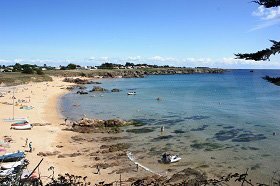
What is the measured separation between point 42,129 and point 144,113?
21249 millimetres

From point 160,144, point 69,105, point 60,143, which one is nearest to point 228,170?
point 160,144

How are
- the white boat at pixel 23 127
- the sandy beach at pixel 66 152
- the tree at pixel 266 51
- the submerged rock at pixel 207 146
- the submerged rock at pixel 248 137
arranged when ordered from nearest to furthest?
the tree at pixel 266 51 → the sandy beach at pixel 66 152 → the submerged rock at pixel 207 146 → the submerged rock at pixel 248 137 → the white boat at pixel 23 127

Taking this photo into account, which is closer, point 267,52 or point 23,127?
point 267,52

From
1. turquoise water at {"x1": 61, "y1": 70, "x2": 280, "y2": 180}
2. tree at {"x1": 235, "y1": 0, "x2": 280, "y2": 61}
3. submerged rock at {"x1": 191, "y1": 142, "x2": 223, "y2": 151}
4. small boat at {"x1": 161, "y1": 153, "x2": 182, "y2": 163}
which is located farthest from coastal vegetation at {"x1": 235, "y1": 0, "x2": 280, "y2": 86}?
submerged rock at {"x1": 191, "y1": 142, "x2": 223, "y2": 151}

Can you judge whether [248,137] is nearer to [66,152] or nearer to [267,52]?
[66,152]

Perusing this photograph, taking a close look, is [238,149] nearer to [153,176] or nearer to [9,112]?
[153,176]

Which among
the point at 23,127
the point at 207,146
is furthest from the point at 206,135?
the point at 23,127

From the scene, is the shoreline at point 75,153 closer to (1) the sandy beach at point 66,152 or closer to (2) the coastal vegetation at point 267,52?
(1) the sandy beach at point 66,152

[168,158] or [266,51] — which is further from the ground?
[266,51]

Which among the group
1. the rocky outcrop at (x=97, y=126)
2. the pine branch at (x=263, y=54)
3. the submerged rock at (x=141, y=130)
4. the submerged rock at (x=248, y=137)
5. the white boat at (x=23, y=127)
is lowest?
the submerged rock at (x=248, y=137)

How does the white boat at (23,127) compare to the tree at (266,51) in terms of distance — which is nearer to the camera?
the tree at (266,51)

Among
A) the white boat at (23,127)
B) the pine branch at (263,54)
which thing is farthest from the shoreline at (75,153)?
the pine branch at (263,54)

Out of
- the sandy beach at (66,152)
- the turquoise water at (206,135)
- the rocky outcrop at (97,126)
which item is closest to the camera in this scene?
the sandy beach at (66,152)

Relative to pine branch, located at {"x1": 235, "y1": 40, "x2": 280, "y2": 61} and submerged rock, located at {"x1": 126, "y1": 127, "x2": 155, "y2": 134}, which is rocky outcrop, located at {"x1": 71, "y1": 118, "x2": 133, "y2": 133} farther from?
pine branch, located at {"x1": 235, "y1": 40, "x2": 280, "y2": 61}
